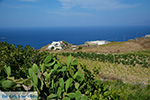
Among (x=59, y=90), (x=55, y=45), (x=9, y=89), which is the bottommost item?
(x=55, y=45)

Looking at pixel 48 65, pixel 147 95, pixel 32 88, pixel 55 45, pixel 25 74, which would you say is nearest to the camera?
pixel 32 88

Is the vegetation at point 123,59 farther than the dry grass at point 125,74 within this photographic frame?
Yes

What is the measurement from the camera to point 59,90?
231cm

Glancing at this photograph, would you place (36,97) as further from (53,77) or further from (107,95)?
(107,95)

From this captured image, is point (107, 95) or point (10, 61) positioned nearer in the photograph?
point (107, 95)

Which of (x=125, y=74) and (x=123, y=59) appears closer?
(x=125, y=74)

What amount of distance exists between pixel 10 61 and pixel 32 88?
214 centimetres

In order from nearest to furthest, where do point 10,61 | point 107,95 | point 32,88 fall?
point 32,88 < point 107,95 < point 10,61

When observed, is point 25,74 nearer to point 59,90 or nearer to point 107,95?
point 59,90

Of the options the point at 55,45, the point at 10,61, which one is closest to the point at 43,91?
the point at 10,61

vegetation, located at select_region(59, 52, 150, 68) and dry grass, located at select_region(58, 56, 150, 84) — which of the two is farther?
vegetation, located at select_region(59, 52, 150, 68)

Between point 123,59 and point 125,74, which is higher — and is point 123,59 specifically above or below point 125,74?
above

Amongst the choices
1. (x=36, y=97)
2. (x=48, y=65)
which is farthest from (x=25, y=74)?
(x=36, y=97)

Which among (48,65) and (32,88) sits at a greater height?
(48,65)
